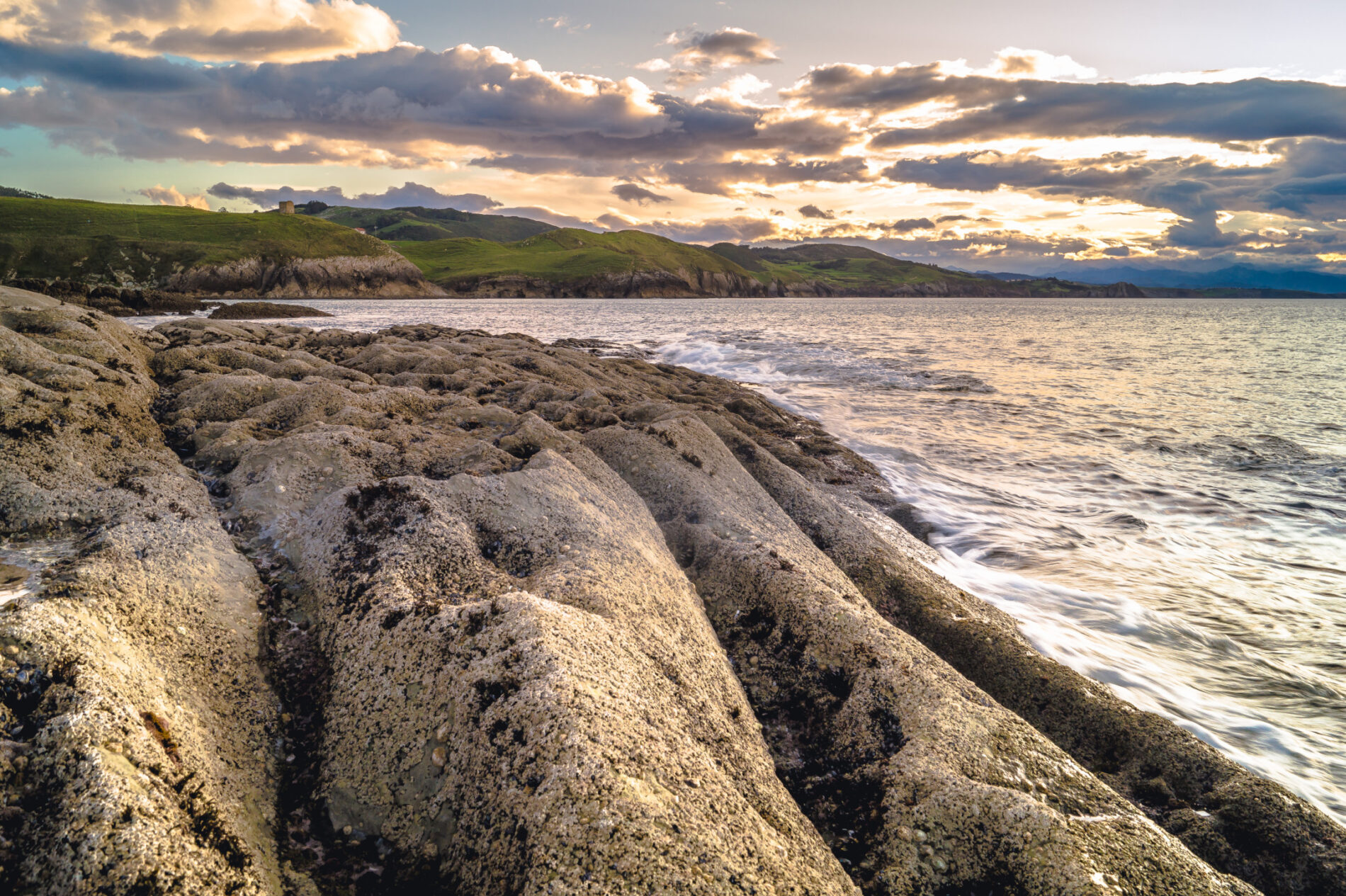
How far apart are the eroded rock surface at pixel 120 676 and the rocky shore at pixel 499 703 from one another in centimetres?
1

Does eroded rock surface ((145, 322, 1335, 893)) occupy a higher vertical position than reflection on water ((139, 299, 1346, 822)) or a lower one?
higher

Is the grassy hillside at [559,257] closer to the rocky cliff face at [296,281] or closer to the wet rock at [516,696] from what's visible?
the rocky cliff face at [296,281]

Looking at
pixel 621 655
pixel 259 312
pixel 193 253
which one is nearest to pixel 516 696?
pixel 621 655

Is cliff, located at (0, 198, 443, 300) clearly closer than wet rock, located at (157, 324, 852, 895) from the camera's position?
No

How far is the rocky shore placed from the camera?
2.42 m

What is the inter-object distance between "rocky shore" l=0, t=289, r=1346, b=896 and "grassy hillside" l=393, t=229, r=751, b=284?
4702 inches

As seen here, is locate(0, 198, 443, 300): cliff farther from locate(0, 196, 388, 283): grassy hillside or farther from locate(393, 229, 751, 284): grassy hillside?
locate(393, 229, 751, 284): grassy hillside

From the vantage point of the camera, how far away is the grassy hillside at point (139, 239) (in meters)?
63.9

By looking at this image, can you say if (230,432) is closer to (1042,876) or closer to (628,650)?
(628,650)

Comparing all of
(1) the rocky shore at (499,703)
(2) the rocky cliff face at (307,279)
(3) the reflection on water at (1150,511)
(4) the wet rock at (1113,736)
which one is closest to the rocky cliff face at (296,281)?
(2) the rocky cliff face at (307,279)

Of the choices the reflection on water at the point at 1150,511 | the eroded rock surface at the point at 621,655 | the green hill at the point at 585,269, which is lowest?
the reflection on water at the point at 1150,511

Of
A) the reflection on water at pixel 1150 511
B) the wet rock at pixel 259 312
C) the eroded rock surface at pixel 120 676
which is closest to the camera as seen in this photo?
the eroded rock surface at pixel 120 676

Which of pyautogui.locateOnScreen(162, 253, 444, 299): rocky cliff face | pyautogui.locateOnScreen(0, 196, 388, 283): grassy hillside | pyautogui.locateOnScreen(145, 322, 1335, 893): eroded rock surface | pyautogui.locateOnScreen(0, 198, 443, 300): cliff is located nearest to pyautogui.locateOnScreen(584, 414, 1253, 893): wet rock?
pyautogui.locateOnScreen(145, 322, 1335, 893): eroded rock surface

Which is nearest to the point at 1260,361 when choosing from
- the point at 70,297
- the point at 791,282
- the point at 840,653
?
the point at 840,653
